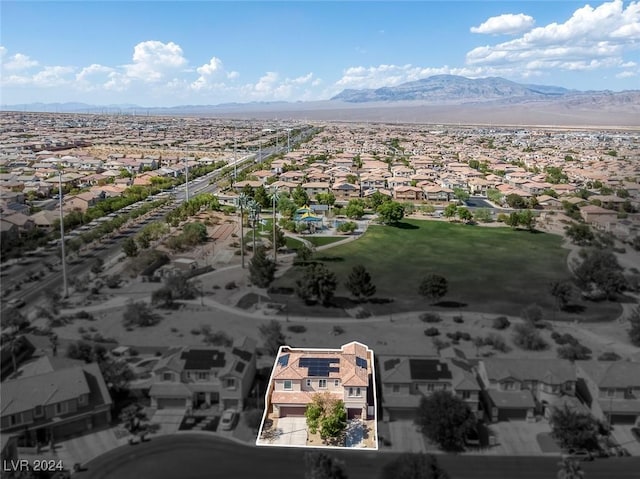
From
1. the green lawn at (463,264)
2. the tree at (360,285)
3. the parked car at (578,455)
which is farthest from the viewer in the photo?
the green lawn at (463,264)

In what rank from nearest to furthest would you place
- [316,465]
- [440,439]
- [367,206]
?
1. [316,465]
2. [440,439]
3. [367,206]

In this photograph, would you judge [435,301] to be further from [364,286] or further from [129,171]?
[129,171]

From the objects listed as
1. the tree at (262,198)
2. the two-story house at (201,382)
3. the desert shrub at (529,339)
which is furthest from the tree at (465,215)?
the two-story house at (201,382)

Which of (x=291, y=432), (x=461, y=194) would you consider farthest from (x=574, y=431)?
(x=461, y=194)

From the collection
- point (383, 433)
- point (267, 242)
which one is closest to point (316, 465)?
point (383, 433)

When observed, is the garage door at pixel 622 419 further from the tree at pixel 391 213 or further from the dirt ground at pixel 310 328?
→ the tree at pixel 391 213

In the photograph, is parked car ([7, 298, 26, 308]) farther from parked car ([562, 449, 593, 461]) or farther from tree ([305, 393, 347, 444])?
parked car ([562, 449, 593, 461])

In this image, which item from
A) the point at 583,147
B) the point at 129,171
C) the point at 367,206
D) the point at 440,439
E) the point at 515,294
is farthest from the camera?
the point at 583,147
